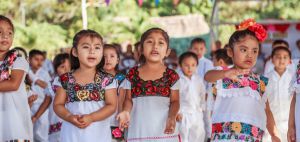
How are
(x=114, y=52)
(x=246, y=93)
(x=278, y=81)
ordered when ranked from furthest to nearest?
(x=278, y=81) → (x=114, y=52) → (x=246, y=93)

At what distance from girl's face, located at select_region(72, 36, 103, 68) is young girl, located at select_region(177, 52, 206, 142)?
14.3ft

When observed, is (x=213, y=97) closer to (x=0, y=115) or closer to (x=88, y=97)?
(x=88, y=97)

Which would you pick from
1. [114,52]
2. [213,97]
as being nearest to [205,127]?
[114,52]

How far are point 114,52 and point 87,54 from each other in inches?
85.3

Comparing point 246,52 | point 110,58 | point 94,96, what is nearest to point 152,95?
point 94,96

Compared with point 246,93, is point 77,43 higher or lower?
higher

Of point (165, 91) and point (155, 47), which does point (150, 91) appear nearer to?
point (165, 91)

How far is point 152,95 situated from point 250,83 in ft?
2.78

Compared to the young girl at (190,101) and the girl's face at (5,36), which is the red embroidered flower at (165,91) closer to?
the girl's face at (5,36)

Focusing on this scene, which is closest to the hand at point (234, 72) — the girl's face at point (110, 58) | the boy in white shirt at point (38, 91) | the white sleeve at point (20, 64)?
the white sleeve at point (20, 64)

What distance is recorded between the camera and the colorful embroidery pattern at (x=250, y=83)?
5750mm

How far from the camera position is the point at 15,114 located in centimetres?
587

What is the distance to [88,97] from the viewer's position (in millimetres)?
5309

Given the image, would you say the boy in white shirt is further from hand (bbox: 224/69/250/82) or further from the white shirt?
hand (bbox: 224/69/250/82)
